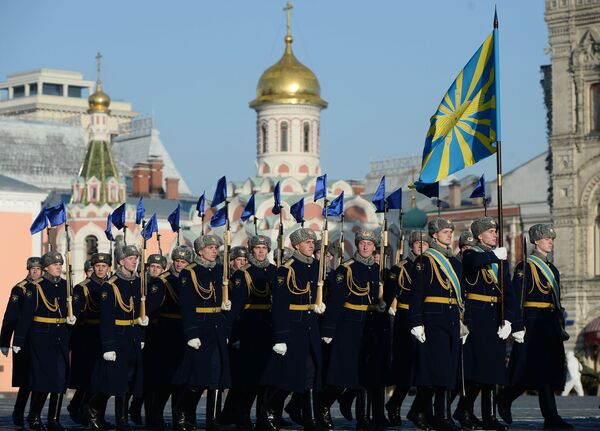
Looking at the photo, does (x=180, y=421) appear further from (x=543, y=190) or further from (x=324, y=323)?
(x=543, y=190)

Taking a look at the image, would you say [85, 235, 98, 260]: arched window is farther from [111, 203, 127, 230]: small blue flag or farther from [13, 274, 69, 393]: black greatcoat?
[13, 274, 69, 393]: black greatcoat

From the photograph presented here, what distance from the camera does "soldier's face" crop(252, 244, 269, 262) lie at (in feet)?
54.2

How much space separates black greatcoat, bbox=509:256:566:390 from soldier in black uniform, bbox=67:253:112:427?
3909 millimetres

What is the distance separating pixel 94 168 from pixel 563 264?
16.9 metres

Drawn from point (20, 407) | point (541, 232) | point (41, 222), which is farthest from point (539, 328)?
point (41, 222)

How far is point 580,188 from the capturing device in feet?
161

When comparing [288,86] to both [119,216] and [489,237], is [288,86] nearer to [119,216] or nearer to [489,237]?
[119,216]

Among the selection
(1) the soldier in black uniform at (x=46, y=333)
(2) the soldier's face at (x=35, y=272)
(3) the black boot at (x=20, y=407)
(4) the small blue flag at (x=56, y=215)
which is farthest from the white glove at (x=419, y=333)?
(4) the small blue flag at (x=56, y=215)

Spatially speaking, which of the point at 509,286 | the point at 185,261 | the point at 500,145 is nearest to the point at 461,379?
the point at 509,286

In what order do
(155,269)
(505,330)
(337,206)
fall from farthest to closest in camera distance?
(337,206) → (155,269) → (505,330)

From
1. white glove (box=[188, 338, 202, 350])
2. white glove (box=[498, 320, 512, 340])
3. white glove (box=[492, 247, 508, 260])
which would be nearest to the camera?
white glove (box=[492, 247, 508, 260])

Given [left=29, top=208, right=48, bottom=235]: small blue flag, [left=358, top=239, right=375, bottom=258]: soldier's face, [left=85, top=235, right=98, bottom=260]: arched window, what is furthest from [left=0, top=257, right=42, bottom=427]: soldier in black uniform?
[left=85, top=235, right=98, bottom=260]: arched window

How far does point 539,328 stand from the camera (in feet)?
52.7

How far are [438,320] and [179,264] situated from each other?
10.4ft
